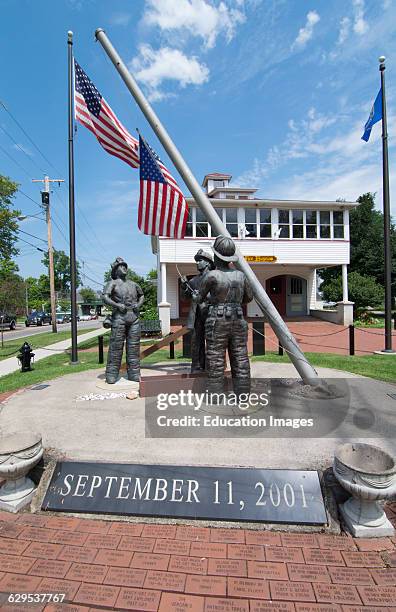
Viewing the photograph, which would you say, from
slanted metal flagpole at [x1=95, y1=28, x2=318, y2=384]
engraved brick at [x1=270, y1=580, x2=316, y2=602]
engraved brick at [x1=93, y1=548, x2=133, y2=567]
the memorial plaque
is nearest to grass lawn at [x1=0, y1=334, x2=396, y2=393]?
slanted metal flagpole at [x1=95, y1=28, x2=318, y2=384]

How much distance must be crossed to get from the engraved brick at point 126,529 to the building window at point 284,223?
19.4 meters

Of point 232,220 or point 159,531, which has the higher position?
point 232,220

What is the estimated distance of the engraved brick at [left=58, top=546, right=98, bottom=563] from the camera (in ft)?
7.80

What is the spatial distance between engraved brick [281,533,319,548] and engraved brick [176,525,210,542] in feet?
1.85

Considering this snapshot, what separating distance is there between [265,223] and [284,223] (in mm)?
1155

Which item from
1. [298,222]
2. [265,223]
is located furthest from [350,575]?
[298,222]

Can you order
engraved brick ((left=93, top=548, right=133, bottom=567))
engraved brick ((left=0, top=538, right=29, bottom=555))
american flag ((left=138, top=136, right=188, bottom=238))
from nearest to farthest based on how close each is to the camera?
engraved brick ((left=93, top=548, right=133, bottom=567)) → engraved brick ((left=0, top=538, right=29, bottom=555)) → american flag ((left=138, top=136, right=188, bottom=238))

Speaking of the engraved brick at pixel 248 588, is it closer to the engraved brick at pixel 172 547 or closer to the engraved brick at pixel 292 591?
the engraved brick at pixel 292 591

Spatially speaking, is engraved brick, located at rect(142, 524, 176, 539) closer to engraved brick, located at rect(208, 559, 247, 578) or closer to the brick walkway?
the brick walkway

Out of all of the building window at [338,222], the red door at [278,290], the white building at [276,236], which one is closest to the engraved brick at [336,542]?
the white building at [276,236]

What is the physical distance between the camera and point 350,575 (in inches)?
86.8

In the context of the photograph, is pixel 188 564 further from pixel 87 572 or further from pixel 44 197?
pixel 44 197

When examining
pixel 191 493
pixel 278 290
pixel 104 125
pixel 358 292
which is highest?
pixel 104 125

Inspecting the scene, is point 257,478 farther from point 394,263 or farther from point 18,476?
point 394,263
